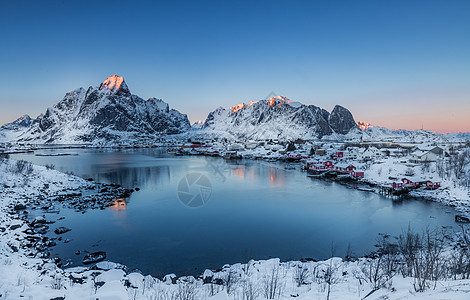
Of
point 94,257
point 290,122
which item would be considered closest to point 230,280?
point 94,257

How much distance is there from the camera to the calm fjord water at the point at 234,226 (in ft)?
34.4

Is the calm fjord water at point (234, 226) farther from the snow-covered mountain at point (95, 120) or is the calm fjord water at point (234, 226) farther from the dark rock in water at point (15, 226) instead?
the snow-covered mountain at point (95, 120)

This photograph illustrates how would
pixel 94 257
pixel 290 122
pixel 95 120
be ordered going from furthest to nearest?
pixel 290 122, pixel 95 120, pixel 94 257

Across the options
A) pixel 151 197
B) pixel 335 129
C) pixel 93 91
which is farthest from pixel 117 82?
pixel 151 197

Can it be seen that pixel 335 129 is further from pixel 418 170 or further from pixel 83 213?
pixel 83 213

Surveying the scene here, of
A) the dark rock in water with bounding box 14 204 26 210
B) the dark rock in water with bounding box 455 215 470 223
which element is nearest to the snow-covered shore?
the dark rock in water with bounding box 14 204 26 210

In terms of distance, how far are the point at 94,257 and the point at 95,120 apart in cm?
17952

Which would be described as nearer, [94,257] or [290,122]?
[94,257]

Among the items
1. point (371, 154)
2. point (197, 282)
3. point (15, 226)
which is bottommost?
point (197, 282)

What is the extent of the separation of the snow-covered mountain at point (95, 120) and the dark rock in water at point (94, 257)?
14427 centimetres

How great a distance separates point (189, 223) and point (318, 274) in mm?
8700

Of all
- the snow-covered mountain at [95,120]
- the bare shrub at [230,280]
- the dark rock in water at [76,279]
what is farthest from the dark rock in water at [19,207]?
the snow-covered mountain at [95,120]

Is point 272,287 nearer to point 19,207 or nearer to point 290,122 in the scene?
point 19,207

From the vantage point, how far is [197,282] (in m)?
7.20
